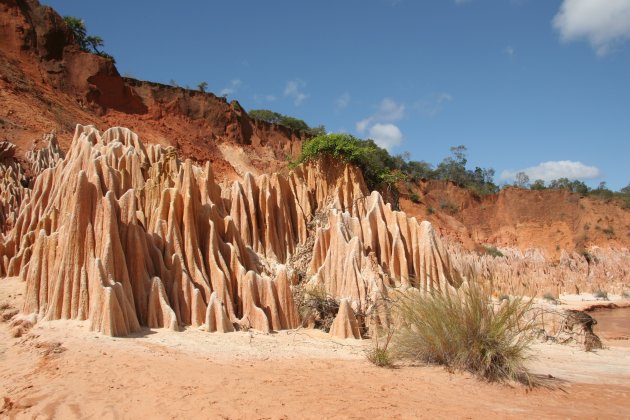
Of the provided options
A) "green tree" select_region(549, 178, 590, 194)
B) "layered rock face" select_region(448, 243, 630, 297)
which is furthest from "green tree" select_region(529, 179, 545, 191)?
"layered rock face" select_region(448, 243, 630, 297)

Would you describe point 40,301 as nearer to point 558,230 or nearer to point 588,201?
point 558,230

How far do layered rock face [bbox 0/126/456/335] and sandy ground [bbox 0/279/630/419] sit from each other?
2.30 ft

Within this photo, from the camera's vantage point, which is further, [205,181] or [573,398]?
[205,181]

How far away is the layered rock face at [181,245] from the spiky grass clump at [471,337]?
2.82 m

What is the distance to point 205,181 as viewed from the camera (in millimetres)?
11578

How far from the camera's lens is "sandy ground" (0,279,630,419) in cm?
510

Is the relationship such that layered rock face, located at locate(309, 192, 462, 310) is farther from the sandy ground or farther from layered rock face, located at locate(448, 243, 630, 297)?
layered rock face, located at locate(448, 243, 630, 297)

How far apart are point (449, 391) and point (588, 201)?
45.5m

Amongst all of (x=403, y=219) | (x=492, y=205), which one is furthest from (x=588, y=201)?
(x=403, y=219)

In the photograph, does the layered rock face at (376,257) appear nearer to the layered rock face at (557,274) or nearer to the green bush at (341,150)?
the green bush at (341,150)

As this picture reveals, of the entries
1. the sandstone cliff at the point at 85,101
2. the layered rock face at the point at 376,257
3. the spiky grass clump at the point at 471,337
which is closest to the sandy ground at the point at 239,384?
the spiky grass clump at the point at 471,337

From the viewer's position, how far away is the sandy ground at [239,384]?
5.10 m

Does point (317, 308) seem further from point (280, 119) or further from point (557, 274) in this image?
point (280, 119)

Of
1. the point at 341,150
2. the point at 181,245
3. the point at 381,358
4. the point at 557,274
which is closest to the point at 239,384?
the point at 381,358
